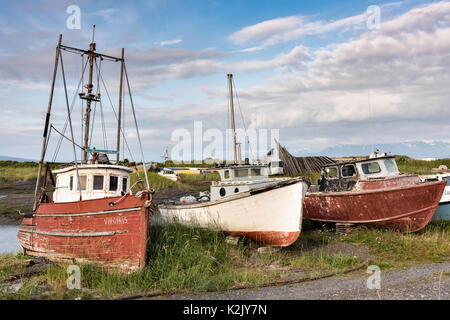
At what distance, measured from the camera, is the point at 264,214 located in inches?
475

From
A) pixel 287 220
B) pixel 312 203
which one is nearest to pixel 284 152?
pixel 312 203

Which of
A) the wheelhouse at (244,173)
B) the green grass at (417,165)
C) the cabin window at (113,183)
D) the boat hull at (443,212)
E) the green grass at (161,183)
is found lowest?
the boat hull at (443,212)

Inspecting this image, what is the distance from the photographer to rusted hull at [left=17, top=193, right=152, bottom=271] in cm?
990

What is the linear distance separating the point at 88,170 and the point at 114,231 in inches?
130

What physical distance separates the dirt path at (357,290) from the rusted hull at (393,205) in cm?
469

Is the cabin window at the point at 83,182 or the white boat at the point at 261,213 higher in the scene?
the cabin window at the point at 83,182

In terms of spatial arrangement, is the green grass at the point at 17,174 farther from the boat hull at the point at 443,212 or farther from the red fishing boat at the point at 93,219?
the boat hull at the point at 443,212

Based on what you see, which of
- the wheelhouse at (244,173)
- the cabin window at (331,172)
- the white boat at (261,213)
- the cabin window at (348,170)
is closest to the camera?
the white boat at (261,213)

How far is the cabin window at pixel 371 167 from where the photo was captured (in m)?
15.3

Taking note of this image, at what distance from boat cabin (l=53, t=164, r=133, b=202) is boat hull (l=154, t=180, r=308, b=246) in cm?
321

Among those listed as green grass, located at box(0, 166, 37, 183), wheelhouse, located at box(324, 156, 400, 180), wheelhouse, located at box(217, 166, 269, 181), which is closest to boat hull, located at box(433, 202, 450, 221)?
wheelhouse, located at box(324, 156, 400, 180)

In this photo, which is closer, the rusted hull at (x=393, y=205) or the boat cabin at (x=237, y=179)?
the rusted hull at (x=393, y=205)

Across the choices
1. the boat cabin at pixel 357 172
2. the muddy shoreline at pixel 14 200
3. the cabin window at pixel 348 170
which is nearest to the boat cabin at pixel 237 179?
the boat cabin at pixel 357 172

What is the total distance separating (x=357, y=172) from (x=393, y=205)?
238cm
